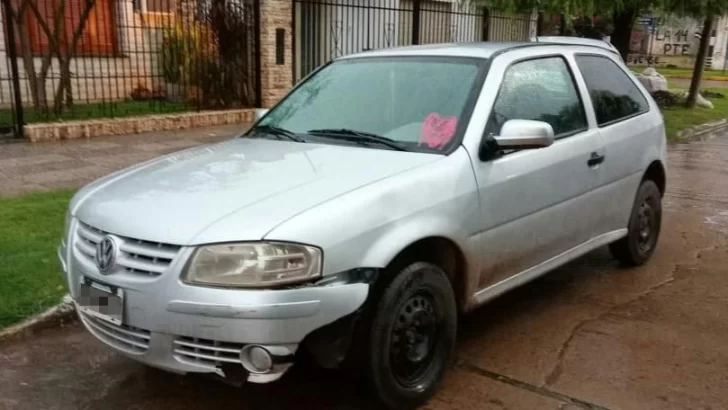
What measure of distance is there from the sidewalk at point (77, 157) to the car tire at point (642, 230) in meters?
5.27

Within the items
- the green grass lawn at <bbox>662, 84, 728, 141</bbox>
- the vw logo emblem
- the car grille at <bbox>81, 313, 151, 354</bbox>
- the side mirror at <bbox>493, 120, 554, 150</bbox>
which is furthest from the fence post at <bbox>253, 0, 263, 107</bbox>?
the vw logo emblem

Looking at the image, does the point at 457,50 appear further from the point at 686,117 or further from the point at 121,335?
the point at 686,117

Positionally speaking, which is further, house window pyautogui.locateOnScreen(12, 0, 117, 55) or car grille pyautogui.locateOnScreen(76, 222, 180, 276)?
house window pyautogui.locateOnScreen(12, 0, 117, 55)

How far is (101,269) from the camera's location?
10.7 feet

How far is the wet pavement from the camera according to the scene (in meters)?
3.70

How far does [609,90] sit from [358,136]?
2193 millimetres

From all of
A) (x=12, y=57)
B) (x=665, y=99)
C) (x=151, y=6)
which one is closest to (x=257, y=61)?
(x=151, y=6)

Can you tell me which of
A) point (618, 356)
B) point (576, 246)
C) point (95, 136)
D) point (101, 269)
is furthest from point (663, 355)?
point (95, 136)

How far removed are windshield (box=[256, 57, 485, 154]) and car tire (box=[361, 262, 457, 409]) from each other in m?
0.76

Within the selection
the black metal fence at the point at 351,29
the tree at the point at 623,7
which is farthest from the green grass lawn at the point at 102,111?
the tree at the point at 623,7

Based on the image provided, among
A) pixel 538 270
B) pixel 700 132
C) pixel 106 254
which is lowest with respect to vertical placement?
pixel 700 132

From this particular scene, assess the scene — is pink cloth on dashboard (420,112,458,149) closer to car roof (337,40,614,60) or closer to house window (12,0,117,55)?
car roof (337,40,614,60)

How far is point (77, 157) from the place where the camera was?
29.8ft

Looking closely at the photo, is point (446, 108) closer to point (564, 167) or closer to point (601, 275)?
point (564, 167)
